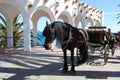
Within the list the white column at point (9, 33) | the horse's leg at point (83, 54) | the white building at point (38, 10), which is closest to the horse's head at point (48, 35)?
the horse's leg at point (83, 54)

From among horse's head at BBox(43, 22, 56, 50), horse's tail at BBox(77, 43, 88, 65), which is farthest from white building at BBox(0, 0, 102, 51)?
horse's head at BBox(43, 22, 56, 50)

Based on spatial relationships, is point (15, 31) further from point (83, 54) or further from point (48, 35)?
point (48, 35)

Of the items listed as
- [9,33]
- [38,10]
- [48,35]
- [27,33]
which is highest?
[38,10]

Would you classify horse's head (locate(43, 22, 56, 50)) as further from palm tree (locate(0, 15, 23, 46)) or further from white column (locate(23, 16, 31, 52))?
palm tree (locate(0, 15, 23, 46))

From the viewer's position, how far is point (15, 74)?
10727 mm

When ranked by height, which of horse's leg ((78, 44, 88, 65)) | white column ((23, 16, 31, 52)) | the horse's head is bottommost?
horse's leg ((78, 44, 88, 65))

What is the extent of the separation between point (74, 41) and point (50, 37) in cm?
153

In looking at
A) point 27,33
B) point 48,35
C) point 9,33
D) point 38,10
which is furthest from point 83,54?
point 9,33

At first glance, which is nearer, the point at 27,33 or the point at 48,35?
the point at 48,35

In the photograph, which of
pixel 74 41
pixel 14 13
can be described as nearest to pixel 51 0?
pixel 14 13

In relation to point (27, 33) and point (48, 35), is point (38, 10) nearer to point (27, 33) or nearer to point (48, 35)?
point (27, 33)

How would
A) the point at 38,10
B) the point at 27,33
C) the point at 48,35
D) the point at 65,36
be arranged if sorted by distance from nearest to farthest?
1. the point at 48,35
2. the point at 65,36
3. the point at 27,33
4. the point at 38,10

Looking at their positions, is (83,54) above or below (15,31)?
below

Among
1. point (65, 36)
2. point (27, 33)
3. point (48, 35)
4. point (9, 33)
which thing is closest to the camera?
point (48, 35)
